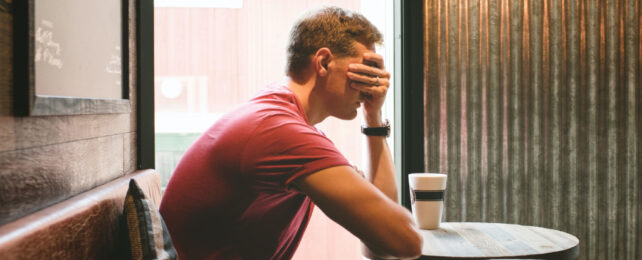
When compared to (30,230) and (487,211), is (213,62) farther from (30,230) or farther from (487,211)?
(30,230)

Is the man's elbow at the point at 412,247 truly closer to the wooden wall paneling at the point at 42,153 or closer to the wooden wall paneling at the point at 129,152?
the wooden wall paneling at the point at 42,153

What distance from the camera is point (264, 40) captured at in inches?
136

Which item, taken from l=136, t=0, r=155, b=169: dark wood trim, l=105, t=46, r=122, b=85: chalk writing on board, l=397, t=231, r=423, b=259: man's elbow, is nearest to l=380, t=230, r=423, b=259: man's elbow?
l=397, t=231, r=423, b=259: man's elbow

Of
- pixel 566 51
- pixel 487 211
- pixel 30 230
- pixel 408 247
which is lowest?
pixel 487 211

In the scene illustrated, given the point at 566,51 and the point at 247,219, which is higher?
the point at 566,51

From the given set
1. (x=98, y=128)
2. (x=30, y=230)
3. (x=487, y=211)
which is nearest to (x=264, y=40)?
(x=487, y=211)

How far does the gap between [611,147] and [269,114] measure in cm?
241

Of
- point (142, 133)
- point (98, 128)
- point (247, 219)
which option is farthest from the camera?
point (142, 133)

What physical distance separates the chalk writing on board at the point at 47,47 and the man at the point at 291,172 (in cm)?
35

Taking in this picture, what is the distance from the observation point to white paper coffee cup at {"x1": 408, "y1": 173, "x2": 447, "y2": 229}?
1.87 meters

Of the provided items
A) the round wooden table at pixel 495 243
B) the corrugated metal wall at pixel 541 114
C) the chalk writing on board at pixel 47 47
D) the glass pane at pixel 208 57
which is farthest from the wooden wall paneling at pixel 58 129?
the glass pane at pixel 208 57

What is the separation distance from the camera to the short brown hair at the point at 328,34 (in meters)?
1.41

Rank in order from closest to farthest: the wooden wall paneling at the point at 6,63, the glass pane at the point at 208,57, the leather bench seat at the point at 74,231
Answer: the leather bench seat at the point at 74,231
the wooden wall paneling at the point at 6,63
the glass pane at the point at 208,57

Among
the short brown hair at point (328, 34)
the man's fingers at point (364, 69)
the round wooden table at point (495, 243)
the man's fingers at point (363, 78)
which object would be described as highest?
the short brown hair at point (328, 34)
